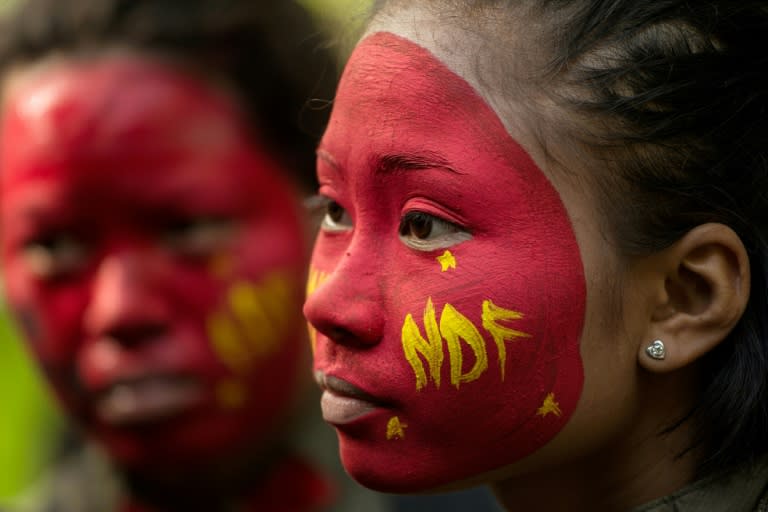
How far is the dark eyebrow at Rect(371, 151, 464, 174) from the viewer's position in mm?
1445

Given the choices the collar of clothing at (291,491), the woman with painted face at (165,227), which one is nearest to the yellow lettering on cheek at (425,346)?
the woman with painted face at (165,227)

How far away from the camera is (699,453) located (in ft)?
5.05

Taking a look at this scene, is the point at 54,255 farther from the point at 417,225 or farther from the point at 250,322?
the point at 417,225

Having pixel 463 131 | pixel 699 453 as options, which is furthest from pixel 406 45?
pixel 699 453

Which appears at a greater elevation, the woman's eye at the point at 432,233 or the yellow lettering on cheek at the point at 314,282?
the woman's eye at the point at 432,233

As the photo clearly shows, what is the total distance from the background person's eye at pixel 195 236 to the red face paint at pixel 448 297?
1.07m

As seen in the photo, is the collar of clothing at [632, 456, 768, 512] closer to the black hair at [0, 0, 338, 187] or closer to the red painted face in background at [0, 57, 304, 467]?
the red painted face in background at [0, 57, 304, 467]

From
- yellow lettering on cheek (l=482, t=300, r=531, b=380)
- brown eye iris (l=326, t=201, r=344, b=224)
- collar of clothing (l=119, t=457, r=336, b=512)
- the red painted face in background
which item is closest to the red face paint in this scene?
yellow lettering on cheek (l=482, t=300, r=531, b=380)

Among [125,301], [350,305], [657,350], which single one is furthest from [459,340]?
[125,301]

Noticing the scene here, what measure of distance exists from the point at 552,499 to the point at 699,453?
0.67 feet

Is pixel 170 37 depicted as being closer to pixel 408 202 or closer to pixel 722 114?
pixel 408 202

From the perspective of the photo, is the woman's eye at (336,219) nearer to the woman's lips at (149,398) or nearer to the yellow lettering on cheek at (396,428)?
the yellow lettering on cheek at (396,428)

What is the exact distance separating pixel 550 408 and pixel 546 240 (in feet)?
0.69

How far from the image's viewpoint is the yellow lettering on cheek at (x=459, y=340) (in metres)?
1.42
